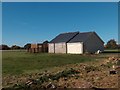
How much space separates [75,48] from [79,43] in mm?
1516

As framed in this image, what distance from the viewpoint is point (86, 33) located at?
53594 millimetres

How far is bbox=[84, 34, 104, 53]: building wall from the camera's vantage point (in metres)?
50.9

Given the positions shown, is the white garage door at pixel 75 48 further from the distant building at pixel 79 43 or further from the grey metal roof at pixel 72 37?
the grey metal roof at pixel 72 37

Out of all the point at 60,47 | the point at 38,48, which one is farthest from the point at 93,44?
the point at 38,48

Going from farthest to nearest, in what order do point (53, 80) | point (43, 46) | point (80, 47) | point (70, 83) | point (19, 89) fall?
point (43, 46)
point (80, 47)
point (53, 80)
point (70, 83)
point (19, 89)

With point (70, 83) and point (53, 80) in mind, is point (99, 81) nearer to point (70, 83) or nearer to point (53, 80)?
point (70, 83)

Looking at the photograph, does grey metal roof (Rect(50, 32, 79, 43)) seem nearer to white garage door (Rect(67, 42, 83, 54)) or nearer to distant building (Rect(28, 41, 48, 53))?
distant building (Rect(28, 41, 48, 53))

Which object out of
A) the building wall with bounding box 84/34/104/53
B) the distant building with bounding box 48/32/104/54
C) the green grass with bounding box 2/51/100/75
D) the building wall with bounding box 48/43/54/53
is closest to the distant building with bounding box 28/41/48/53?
the building wall with bounding box 48/43/54/53

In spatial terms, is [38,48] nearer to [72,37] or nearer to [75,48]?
[72,37]

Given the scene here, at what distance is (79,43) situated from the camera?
167 feet

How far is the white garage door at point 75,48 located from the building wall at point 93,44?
1.04 metres

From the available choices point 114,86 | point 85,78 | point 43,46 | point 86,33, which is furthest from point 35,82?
point 43,46

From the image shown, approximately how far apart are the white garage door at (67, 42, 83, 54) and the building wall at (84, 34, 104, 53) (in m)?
1.04

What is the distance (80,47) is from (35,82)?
40048mm
